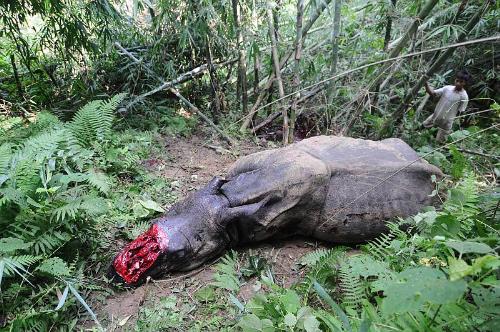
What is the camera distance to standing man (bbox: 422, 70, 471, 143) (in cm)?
482

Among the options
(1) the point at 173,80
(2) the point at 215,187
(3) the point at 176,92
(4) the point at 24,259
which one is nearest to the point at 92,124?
(3) the point at 176,92

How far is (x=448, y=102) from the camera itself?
16.2 feet

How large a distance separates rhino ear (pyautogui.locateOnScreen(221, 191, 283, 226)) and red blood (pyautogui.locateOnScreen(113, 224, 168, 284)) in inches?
18.9

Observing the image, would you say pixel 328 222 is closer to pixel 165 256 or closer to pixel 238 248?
pixel 238 248

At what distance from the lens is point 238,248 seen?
3080 millimetres

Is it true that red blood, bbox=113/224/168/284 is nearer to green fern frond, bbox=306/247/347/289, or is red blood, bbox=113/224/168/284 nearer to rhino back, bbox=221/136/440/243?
rhino back, bbox=221/136/440/243

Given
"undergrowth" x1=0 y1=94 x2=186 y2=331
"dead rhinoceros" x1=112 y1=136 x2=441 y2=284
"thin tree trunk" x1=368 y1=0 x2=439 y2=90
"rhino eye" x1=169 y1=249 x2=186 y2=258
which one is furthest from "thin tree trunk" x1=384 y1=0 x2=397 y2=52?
"rhino eye" x1=169 y1=249 x2=186 y2=258

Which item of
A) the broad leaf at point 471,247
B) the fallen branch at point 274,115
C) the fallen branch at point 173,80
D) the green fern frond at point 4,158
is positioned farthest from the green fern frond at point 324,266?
the fallen branch at point 173,80

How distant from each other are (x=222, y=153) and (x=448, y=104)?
3033 millimetres

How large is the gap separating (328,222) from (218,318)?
1.16 metres

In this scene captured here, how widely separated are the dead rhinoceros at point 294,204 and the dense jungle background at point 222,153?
0.53 ft

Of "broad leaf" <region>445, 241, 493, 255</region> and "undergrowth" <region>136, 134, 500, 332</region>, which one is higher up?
"broad leaf" <region>445, 241, 493, 255</region>

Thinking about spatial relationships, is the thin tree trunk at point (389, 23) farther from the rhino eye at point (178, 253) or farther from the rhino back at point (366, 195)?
the rhino eye at point (178, 253)

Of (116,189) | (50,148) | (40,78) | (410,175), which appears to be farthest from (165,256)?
(40,78)
